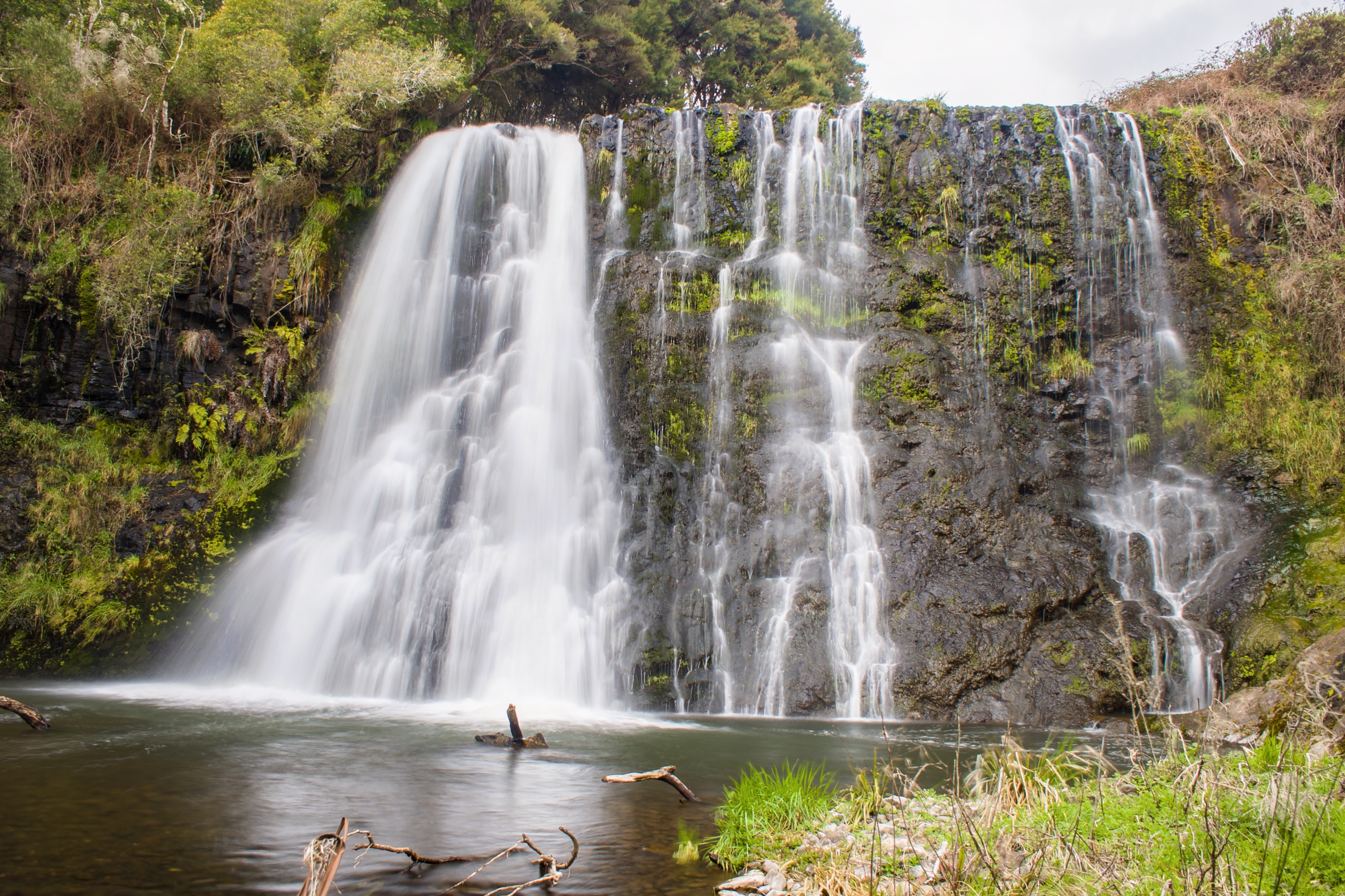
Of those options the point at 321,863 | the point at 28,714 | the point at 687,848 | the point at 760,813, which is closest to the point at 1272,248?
the point at 760,813

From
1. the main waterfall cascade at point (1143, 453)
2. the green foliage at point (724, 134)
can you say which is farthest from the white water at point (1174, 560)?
the green foliage at point (724, 134)

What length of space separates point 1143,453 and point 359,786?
39.6 ft

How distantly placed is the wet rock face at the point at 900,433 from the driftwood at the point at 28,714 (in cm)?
583

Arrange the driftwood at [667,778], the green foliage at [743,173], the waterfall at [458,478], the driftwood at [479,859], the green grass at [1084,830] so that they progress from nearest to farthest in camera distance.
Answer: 1. the driftwood at [479,859]
2. the green grass at [1084,830]
3. the driftwood at [667,778]
4. the waterfall at [458,478]
5. the green foliage at [743,173]

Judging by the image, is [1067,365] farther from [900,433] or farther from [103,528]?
[103,528]

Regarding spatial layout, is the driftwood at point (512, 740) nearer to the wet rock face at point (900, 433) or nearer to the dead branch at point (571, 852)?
the dead branch at point (571, 852)

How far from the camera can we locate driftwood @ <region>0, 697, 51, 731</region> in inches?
230

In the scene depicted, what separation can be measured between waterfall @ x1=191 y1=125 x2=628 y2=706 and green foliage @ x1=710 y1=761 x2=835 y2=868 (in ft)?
18.9

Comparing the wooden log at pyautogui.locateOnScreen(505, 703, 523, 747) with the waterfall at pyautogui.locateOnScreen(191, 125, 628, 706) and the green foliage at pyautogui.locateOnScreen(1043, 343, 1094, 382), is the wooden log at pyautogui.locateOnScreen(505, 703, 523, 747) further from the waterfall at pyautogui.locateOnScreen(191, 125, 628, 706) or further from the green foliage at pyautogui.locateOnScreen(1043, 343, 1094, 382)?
the green foliage at pyautogui.locateOnScreen(1043, 343, 1094, 382)

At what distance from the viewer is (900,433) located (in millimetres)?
11531

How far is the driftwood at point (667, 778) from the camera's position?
4.12 m

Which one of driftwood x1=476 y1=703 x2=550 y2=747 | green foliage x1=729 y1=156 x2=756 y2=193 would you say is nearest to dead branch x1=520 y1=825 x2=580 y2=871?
driftwood x1=476 y1=703 x2=550 y2=747

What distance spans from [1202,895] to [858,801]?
210 centimetres

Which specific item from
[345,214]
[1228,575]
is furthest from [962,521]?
[345,214]
